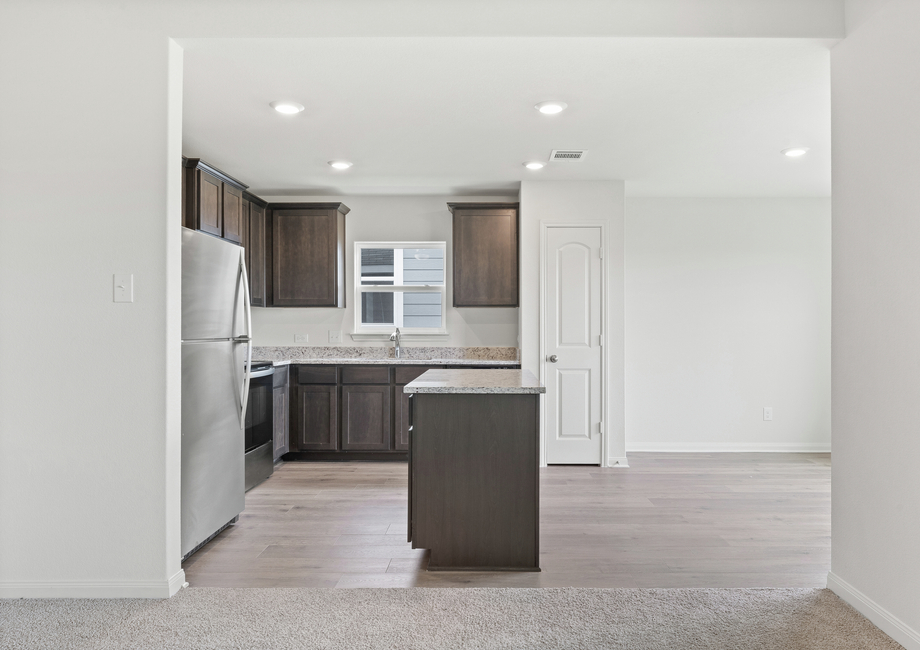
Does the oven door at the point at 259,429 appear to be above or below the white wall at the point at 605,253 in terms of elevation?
below

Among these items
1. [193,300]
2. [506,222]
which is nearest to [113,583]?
[193,300]

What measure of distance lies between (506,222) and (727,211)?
2.04m

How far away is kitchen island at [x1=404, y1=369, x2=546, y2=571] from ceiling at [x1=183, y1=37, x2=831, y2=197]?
4.78 ft

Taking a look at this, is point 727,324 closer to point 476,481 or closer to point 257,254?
point 476,481

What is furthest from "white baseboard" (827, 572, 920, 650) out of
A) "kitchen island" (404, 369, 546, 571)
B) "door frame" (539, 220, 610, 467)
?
"door frame" (539, 220, 610, 467)

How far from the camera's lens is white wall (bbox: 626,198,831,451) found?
5.54 metres

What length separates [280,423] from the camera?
16.1 feet

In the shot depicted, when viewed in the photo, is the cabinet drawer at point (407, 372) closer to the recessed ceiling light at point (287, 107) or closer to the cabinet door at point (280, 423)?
the cabinet door at point (280, 423)

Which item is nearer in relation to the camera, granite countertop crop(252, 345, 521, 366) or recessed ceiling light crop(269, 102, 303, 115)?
recessed ceiling light crop(269, 102, 303, 115)

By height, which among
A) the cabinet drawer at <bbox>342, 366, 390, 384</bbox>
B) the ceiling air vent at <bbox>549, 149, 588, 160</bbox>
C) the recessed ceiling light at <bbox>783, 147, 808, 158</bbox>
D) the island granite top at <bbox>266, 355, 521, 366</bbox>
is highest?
the recessed ceiling light at <bbox>783, 147, 808, 158</bbox>

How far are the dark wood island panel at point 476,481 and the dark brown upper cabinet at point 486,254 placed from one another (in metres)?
2.57

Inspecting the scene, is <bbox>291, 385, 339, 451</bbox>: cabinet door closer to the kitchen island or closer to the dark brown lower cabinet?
the dark brown lower cabinet

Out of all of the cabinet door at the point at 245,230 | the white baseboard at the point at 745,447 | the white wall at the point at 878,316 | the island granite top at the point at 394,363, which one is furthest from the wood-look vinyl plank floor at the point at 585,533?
the cabinet door at the point at 245,230

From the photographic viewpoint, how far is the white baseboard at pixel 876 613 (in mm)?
2039
